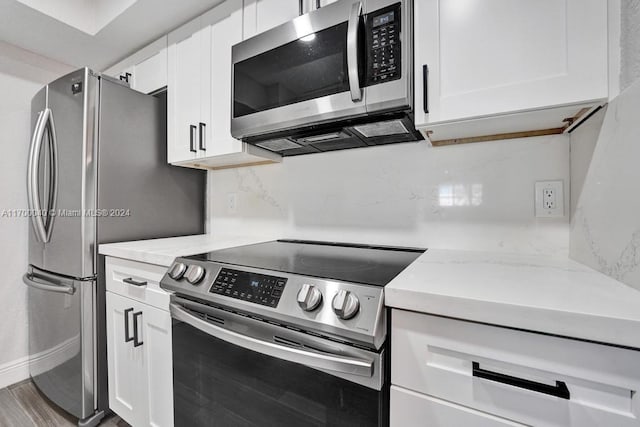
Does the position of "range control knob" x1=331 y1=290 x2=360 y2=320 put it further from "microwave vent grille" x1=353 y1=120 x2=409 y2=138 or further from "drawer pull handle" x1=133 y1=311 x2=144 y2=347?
"drawer pull handle" x1=133 y1=311 x2=144 y2=347

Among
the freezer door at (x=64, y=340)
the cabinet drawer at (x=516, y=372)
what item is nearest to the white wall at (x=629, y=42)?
the cabinet drawer at (x=516, y=372)

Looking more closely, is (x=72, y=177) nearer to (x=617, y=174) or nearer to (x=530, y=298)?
(x=530, y=298)

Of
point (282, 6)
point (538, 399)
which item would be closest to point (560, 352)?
point (538, 399)

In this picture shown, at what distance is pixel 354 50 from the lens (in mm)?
899

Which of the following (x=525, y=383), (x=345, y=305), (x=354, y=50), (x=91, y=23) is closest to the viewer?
(x=525, y=383)

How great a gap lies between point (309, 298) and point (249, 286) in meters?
0.22

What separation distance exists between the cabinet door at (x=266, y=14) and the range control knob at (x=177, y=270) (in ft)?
3.48

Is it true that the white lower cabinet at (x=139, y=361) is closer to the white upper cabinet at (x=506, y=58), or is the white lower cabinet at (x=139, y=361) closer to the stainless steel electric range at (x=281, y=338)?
the stainless steel electric range at (x=281, y=338)

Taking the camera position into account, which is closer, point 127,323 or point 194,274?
point 194,274

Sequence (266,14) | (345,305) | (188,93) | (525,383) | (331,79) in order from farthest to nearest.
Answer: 1. (188,93)
2. (266,14)
3. (331,79)
4. (345,305)
5. (525,383)

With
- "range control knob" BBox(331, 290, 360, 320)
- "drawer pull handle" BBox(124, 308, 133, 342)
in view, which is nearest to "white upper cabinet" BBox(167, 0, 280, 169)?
"drawer pull handle" BBox(124, 308, 133, 342)

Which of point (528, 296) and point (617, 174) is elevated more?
point (617, 174)

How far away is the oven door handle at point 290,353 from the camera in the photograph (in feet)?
2.02

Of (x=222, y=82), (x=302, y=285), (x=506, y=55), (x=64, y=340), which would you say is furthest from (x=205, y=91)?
(x=64, y=340)
